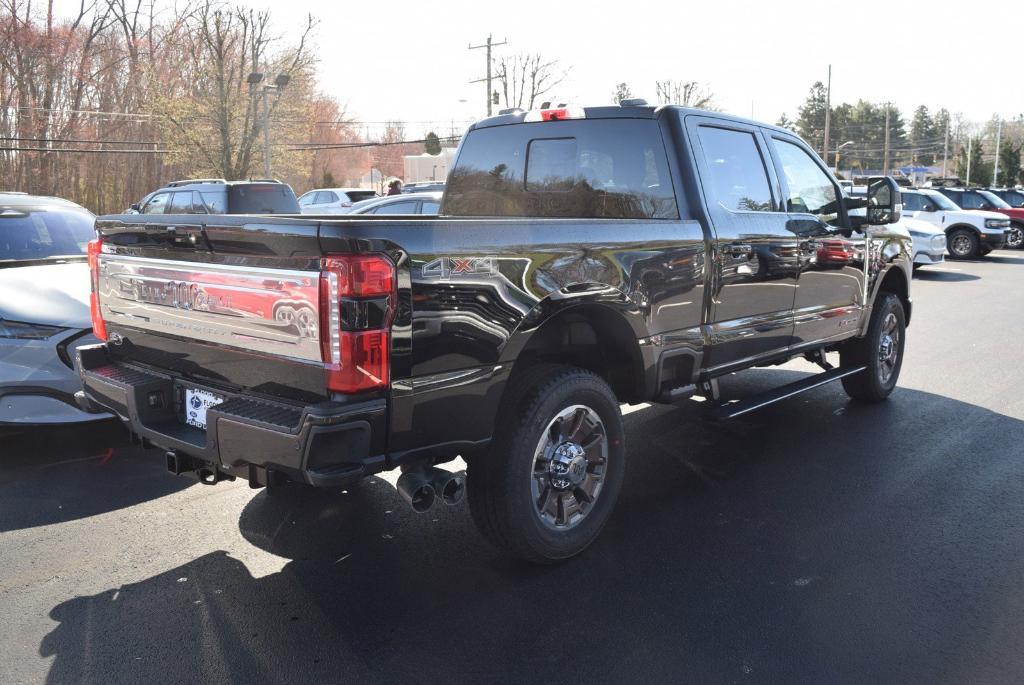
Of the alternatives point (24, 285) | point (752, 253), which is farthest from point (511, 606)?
point (24, 285)

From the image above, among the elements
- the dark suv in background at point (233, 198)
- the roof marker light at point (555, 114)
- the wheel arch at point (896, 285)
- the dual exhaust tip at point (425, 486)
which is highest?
the roof marker light at point (555, 114)

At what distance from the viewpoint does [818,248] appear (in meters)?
5.61

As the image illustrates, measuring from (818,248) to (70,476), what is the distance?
15.7ft

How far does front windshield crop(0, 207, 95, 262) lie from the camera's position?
6258mm

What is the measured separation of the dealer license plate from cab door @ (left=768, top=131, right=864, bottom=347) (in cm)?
360

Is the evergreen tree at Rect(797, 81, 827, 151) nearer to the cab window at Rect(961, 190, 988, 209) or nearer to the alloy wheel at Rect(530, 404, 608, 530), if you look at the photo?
the cab window at Rect(961, 190, 988, 209)

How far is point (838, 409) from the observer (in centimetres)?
668

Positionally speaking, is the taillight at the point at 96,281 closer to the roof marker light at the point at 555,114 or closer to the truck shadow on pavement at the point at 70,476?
the truck shadow on pavement at the point at 70,476

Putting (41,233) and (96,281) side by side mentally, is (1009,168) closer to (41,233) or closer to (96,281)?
(41,233)

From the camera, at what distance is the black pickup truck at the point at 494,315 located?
9.77ft

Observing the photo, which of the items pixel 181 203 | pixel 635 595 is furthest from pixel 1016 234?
pixel 635 595

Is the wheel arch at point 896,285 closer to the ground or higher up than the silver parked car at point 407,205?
closer to the ground

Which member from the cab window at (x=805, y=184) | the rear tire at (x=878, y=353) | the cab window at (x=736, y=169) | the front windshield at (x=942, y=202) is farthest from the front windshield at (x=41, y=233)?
the front windshield at (x=942, y=202)

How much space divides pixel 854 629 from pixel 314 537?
243cm
